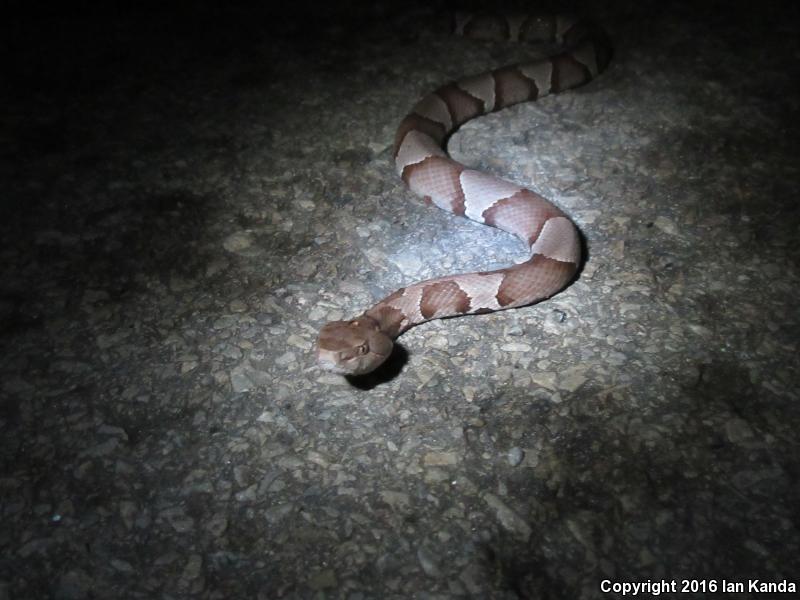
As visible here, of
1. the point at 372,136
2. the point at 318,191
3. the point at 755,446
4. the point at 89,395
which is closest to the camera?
the point at 755,446

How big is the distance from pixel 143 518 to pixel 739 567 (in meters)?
2.08

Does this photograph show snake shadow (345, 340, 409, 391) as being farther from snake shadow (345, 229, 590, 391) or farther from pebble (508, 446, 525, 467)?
pebble (508, 446, 525, 467)

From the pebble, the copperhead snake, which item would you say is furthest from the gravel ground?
the copperhead snake

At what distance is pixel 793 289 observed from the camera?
3520mm

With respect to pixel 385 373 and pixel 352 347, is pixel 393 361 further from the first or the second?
pixel 352 347

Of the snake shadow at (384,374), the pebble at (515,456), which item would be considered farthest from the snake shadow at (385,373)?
the pebble at (515,456)

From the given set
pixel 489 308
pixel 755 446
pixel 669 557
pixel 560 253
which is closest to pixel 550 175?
pixel 560 253

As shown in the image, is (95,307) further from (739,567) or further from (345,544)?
(739,567)

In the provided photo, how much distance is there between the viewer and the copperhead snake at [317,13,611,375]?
314 cm

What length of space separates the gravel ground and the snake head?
0.15 m

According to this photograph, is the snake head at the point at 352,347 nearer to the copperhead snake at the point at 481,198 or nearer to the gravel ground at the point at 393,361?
the copperhead snake at the point at 481,198

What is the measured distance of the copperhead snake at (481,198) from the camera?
10.3 ft

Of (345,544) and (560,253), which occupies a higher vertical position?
(560,253)

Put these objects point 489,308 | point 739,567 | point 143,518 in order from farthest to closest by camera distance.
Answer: point 489,308, point 143,518, point 739,567
